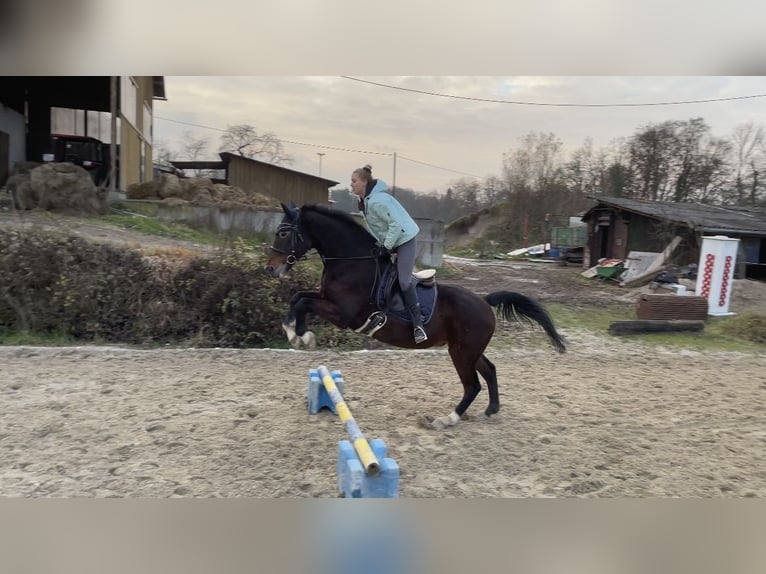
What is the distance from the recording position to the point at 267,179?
5133 mm

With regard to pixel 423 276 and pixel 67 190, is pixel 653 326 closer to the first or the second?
pixel 423 276

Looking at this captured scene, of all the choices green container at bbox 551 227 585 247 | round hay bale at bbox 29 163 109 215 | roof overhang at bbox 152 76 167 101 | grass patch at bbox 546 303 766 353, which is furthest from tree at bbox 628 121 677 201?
round hay bale at bbox 29 163 109 215

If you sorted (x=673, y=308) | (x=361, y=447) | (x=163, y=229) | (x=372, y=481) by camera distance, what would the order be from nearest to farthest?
(x=372, y=481), (x=361, y=447), (x=163, y=229), (x=673, y=308)

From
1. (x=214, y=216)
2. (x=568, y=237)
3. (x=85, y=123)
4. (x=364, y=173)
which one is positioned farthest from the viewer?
(x=568, y=237)

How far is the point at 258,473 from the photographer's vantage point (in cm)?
318

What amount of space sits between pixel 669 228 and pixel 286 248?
1081 centimetres

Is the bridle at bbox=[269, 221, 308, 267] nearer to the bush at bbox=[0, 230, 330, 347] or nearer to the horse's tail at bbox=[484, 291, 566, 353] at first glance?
the horse's tail at bbox=[484, 291, 566, 353]

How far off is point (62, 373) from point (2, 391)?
0.60 metres

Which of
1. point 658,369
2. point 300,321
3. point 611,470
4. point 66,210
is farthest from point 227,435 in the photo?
point 658,369

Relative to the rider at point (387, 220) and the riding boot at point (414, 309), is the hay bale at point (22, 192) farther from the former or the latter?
the riding boot at point (414, 309)

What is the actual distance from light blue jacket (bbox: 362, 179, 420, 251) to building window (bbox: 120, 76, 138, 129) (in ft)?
6.34

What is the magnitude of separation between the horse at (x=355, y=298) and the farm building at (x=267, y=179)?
A: 1.30 meters

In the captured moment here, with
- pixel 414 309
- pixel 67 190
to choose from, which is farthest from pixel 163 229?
pixel 414 309

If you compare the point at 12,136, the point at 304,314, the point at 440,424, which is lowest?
the point at 440,424
